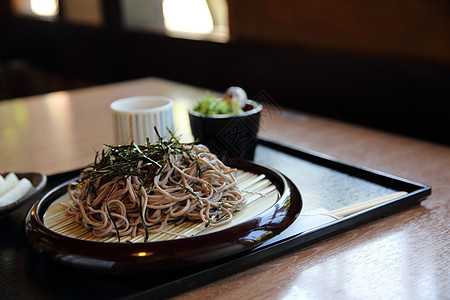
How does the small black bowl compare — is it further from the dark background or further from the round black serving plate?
the dark background

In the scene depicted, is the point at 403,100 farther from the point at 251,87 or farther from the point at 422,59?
the point at 251,87

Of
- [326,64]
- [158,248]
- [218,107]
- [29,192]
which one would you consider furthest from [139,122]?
[326,64]

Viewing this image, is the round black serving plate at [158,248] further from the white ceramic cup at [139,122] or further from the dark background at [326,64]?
the dark background at [326,64]

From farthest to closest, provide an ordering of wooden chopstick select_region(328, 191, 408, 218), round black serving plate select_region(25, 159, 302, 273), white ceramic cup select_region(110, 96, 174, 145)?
white ceramic cup select_region(110, 96, 174, 145), wooden chopstick select_region(328, 191, 408, 218), round black serving plate select_region(25, 159, 302, 273)

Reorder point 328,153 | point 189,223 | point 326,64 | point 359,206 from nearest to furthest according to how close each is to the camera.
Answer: point 189,223 < point 359,206 < point 328,153 < point 326,64

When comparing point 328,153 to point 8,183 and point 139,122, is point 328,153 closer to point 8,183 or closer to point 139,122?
point 139,122

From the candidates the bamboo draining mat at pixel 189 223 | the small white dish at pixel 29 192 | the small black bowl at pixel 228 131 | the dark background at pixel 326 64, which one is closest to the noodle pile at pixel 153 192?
the bamboo draining mat at pixel 189 223

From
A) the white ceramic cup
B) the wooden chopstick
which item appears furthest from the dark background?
the white ceramic cup

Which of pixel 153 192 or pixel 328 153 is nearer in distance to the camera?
pixel 153 192
